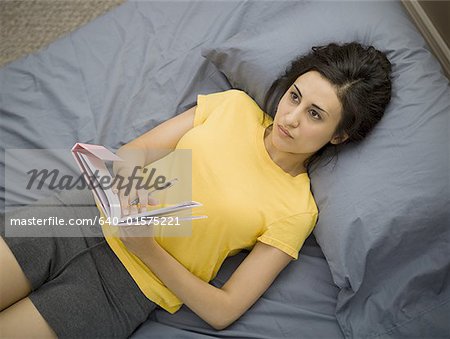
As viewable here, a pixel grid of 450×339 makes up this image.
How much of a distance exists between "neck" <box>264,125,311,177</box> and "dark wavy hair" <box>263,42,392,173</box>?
0.03 metres

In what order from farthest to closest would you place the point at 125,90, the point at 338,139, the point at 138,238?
the point at 125,90
the point at 338,139
the point at 138,238

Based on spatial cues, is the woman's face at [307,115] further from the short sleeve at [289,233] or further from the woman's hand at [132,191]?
the woman's hand at [132,191]

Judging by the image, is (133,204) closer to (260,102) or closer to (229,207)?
(229,207)

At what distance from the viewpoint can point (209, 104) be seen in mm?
1352

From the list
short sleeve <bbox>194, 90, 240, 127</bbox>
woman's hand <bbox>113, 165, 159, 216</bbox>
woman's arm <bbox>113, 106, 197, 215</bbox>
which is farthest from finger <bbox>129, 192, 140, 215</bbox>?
short sleeve <bbox>194, 90, 240, 127</bbox>

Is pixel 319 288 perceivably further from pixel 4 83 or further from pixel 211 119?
pixel 4 83

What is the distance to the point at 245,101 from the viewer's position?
1354 millimetres

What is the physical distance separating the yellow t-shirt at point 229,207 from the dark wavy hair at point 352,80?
0.42ft

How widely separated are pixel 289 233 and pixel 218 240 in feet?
0.51

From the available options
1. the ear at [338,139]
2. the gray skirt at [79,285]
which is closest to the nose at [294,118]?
the ear at [338,139]

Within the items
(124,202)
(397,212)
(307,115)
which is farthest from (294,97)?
(124,202)

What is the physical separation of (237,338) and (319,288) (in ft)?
0.72

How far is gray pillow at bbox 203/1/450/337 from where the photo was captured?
1152 mm

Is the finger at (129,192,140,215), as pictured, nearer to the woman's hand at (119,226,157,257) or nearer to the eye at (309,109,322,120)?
the woman's hand at (119,226,157,257)
